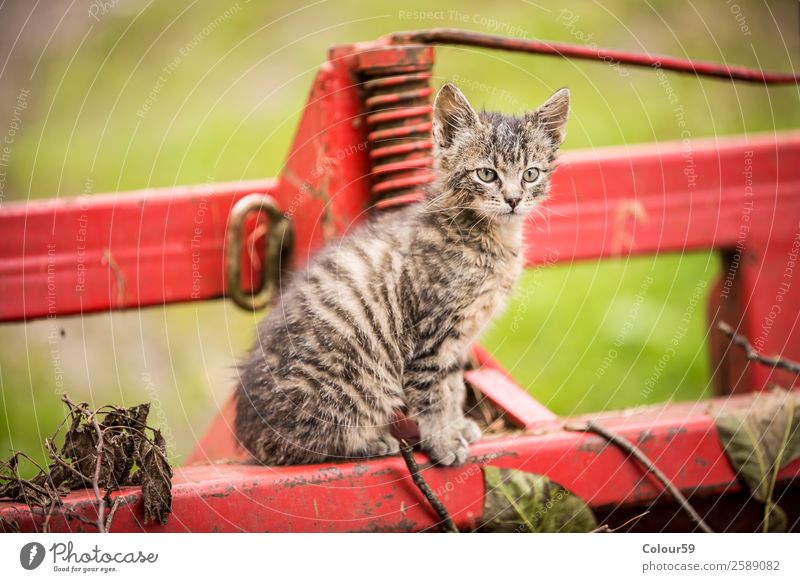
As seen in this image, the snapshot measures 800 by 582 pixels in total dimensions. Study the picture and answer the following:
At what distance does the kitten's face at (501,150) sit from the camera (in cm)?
185

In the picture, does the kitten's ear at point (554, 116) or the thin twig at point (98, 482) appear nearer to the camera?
the thin twig at point (98, 482)

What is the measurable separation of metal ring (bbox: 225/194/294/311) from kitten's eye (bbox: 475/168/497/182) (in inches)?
22.1

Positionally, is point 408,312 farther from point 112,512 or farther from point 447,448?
point 112,512

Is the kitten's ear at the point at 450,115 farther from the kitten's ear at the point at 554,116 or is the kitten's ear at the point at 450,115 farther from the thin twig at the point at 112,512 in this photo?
the thin twig at the point at 112,512

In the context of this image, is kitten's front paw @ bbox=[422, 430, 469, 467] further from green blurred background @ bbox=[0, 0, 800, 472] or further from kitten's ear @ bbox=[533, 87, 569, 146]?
kitten's ear @ bbox=[533, 87, 569, 146]

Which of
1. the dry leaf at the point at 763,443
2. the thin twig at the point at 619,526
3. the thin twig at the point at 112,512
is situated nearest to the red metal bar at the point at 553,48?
the dry leaf at the point at 763,443

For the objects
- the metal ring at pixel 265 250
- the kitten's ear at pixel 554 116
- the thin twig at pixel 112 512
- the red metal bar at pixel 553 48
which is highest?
the red metal bar at pixel 553 48

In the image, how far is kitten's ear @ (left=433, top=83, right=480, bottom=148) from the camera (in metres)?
1.79

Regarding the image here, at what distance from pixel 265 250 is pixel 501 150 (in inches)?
27.8

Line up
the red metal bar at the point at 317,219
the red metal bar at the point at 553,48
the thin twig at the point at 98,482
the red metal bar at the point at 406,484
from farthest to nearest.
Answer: the red metal bar at the point at 317,219
the red metal bar at the point at 553,48
the red metal bar at the point at 406,484
the thin twig at the point at 98,482

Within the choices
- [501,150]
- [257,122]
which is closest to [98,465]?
[501,150]

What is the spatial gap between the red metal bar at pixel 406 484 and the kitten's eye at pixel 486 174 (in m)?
0.59

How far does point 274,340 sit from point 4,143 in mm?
823

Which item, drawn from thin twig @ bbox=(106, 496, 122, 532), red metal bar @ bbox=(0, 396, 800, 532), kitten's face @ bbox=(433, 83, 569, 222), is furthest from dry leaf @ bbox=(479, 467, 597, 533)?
thin twig @ bbox=(106, 496, 122, 532)
